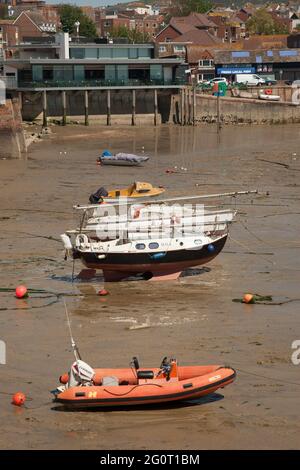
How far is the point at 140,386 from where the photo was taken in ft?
60.2

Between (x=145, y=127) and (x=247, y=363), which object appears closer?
(x=247, y=363)

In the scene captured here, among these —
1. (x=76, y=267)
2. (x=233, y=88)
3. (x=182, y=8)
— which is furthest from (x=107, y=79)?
(x=182, y=8)

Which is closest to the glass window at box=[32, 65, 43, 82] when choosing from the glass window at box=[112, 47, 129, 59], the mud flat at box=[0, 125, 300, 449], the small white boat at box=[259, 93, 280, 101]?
the glass window at box=[112, 47, 129, 59]

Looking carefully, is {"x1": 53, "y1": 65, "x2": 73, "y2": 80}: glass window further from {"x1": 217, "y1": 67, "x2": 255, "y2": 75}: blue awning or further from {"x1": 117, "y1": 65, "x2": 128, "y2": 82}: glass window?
{"x1": 217, "y1": 67, "x2": 255, "y2": 75}: blue awning

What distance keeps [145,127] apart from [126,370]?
52.8 m

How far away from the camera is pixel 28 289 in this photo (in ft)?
90.2

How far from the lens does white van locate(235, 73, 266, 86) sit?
8632cm

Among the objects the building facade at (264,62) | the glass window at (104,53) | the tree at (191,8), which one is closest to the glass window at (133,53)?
the glass window at (104,53)

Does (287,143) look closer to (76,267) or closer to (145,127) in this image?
(145,127)

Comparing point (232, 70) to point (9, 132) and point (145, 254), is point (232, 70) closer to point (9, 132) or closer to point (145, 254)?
point (9, 132)

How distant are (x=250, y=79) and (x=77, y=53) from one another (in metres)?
21.1

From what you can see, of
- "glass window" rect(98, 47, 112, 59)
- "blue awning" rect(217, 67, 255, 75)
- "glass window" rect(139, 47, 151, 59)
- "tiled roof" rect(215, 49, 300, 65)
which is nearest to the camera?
"glass window" rect(98, 47, 112, 59)

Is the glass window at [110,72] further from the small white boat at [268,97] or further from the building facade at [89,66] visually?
the small white boat at [268,97]

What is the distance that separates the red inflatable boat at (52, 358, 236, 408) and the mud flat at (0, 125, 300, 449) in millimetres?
259
